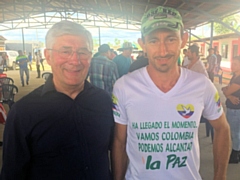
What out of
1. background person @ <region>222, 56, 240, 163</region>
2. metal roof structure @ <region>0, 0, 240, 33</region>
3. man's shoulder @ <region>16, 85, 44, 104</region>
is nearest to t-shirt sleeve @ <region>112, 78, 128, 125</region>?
man's shoulder @ <region>16, 85, 44, 104</region>

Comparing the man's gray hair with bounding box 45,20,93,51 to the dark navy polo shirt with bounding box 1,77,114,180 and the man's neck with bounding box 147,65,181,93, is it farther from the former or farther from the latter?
the man's neck with bounding box 147,65,181,93

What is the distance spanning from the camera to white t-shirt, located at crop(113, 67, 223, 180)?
1.24 meters

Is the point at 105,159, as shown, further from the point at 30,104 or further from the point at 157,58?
the point at 157,58

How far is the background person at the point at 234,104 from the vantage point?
341cm

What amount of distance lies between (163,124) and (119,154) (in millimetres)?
340

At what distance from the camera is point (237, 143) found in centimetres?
363

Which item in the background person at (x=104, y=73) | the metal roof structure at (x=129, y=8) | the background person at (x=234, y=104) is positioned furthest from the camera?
the metal roof structure at (x=129, y=8)

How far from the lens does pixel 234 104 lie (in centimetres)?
348

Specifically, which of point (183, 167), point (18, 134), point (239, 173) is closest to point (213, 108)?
point (183, 167)

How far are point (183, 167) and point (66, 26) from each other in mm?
901

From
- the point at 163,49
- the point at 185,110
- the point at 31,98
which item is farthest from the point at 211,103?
the point at 31,98

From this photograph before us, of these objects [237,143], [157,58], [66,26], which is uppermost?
[66,26]

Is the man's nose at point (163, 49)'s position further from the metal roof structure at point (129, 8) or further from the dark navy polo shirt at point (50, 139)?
the metal roof structure at point (129, 8)

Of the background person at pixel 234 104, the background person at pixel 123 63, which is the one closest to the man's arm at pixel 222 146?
the background person at pixel 234 104
